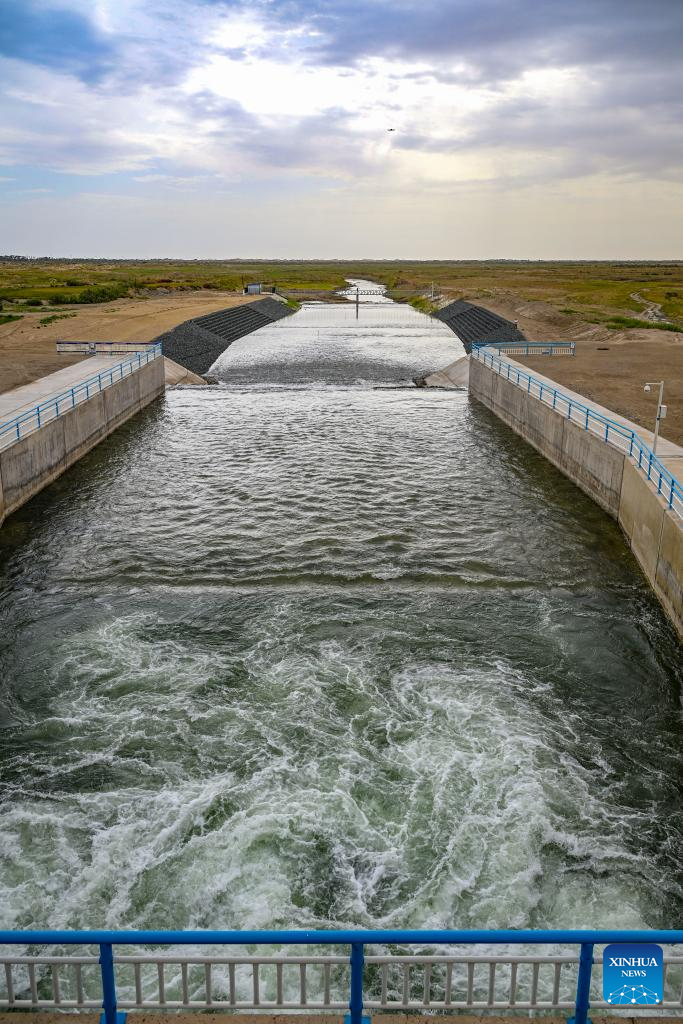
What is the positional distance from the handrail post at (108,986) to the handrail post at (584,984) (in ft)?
11.9

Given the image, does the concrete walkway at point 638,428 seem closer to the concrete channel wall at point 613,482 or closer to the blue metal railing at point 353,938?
the concrete channel wall at point 613,482

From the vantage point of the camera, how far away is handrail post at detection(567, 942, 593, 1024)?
238 inches

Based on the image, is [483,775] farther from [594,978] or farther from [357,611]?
[357,611]

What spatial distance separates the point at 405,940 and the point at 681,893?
7.04m

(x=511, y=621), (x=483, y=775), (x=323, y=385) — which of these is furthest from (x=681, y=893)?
(x=323, y=385)

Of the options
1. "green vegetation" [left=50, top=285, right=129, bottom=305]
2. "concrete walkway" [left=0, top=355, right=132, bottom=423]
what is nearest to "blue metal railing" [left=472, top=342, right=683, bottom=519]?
"concrete walkway" [left=0, top=355, right=132, bottom=423]

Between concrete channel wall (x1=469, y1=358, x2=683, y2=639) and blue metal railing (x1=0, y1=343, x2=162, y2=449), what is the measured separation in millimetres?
20125

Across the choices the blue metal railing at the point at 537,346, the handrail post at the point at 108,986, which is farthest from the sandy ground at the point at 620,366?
the handrail post at the point at 108,986

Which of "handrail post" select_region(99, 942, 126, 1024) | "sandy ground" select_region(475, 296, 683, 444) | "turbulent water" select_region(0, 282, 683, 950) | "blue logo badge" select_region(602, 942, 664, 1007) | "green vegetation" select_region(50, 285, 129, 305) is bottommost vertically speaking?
"turbulent water" select_region(0, 282, 683, 950)

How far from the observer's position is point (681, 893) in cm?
1103

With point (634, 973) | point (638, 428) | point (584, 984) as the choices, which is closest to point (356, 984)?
point (584, 984)

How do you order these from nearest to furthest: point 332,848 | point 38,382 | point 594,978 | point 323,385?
point 594,978
point 332,848
point 38,382
point 323,385

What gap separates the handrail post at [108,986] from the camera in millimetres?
6008

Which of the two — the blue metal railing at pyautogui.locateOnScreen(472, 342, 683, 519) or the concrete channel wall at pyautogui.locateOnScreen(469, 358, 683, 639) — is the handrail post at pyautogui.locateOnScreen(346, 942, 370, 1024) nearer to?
the concrete channel wall at pyautogui.locateOnScreen(469, 358, 683, 639)
